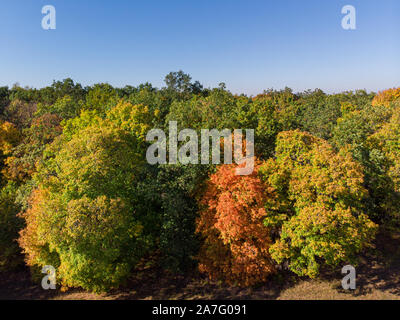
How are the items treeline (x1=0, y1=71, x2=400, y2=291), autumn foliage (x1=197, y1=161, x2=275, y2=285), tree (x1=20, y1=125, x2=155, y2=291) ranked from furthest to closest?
autumn foliage (x1=197, y1=161, x2=275, y2=285) → treeline (x1=0, y1=71, x2=400, y2=291) → tree (x1=20, y1=125, x2=155, y2=291)

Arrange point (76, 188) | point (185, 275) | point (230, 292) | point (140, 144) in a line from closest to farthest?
point (76, 188) < point (230, 292) < point (185, 275) < point (140, 144)

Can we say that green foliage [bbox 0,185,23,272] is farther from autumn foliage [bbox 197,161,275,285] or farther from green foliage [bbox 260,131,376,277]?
green foliage [bbox 260,131,376,277]

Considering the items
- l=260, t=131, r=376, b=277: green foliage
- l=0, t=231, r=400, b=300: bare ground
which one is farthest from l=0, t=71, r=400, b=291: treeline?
l=0, t=231, r=400, b=300: bare ground

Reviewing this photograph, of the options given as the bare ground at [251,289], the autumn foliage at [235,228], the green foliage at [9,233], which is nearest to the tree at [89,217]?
the bare ground at [251,289]

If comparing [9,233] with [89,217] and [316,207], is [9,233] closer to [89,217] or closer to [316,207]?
[89,217]

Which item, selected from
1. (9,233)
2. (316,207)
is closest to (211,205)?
(316,207)

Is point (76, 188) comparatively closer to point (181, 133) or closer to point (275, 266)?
point (181, 133)

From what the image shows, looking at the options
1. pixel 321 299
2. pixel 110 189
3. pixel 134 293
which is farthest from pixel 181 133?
pixel 321 299
